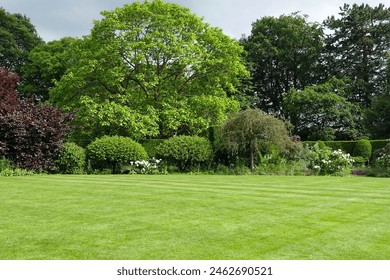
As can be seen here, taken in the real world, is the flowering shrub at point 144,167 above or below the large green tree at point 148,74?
below

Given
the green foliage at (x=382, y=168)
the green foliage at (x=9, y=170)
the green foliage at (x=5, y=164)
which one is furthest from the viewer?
A: the green foliage at (x=382, y=168)

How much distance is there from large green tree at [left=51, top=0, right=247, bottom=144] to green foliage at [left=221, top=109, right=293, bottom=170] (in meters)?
4.35

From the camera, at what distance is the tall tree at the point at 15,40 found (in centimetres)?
3659

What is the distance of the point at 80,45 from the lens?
25.6 meters

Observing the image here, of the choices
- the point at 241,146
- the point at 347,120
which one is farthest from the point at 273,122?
the point at 347,120

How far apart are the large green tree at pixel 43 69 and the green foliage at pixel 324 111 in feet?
64.1

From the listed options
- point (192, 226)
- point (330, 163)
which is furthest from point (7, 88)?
point (192, 226)

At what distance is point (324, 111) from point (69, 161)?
897 inches

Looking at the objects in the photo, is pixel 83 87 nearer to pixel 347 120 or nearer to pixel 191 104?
pixel 191 104

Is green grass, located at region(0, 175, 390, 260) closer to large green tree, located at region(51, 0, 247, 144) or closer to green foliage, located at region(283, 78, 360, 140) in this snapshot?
large green tree, located at region(51, 0, 247, 144)

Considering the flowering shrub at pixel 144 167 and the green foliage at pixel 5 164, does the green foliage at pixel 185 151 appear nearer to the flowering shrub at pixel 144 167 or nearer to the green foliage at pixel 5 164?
the flowering shrub at pixel 144 167

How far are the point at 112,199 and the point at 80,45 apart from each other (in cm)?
2018

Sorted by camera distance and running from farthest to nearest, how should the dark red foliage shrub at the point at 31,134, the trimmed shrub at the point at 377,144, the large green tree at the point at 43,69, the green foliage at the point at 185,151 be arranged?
the large green tree at the point at 43,69, the trimmed shrub at the point at 377,144, the green foliage at the point at 185,151, the dark red foliage shrub at the point at 31,134

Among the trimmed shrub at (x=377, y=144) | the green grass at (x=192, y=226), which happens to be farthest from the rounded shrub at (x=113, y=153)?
the trimmed shrub at (x=377, y=144)
